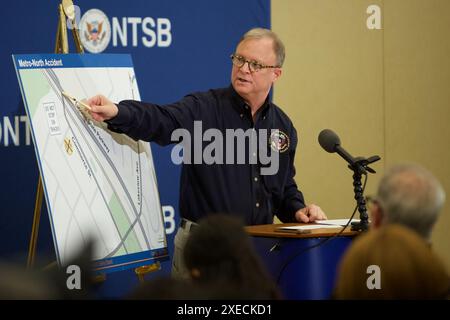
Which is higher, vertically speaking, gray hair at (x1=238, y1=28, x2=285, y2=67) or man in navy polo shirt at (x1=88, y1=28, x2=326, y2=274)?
gray hair at (x1=238, y1=28, x2=285, y2=67)

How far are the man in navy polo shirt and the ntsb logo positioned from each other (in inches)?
36.2

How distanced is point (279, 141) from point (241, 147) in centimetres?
26

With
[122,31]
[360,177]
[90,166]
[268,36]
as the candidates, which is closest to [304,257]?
[360,177]

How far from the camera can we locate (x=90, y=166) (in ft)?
11.9

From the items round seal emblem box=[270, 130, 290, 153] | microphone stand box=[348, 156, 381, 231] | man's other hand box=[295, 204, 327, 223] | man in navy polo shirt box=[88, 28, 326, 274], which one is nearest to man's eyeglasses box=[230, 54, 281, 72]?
man in navy polo shirt box=[88, 28, 326, 274]

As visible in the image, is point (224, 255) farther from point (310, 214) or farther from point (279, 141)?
point (279, 141)

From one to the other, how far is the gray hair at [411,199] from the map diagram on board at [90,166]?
1892mm

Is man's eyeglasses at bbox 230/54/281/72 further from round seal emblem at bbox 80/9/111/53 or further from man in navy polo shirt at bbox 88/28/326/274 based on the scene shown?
round seal emblem at bbox 80/9/111/53

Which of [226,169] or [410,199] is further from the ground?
[410,199]

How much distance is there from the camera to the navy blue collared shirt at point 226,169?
149 inches


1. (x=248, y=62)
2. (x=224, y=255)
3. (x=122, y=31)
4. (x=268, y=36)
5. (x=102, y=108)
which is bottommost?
(x=224, y=255)

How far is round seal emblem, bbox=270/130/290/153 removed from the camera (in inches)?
160

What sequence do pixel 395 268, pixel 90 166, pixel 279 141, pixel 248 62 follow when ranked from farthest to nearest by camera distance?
pixel 279 141 → pixel 248 62 → pixel 90 166 → pixel 395 268
